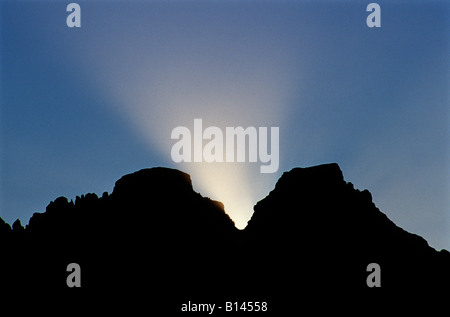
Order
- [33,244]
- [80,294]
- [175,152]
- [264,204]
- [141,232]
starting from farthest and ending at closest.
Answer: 1. [264,204]
2. [141,232]
3. [33,244]
4. [80,294]
5. [175,152]

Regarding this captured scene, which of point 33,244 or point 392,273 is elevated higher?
point 33,244

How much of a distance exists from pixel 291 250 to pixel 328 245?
6.09 metres

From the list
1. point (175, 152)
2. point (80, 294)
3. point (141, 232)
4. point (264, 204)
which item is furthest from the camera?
point (264, 204)

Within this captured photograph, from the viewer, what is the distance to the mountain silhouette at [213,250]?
170 feet

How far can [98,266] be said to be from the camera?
183 ft

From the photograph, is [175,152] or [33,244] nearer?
[175,152]

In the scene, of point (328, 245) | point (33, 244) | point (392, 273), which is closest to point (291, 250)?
point (328, 245)

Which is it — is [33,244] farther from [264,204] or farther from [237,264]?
[264,204]

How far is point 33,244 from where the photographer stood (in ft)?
183

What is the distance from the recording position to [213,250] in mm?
61000

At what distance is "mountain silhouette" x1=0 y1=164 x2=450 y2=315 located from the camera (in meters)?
51.9
